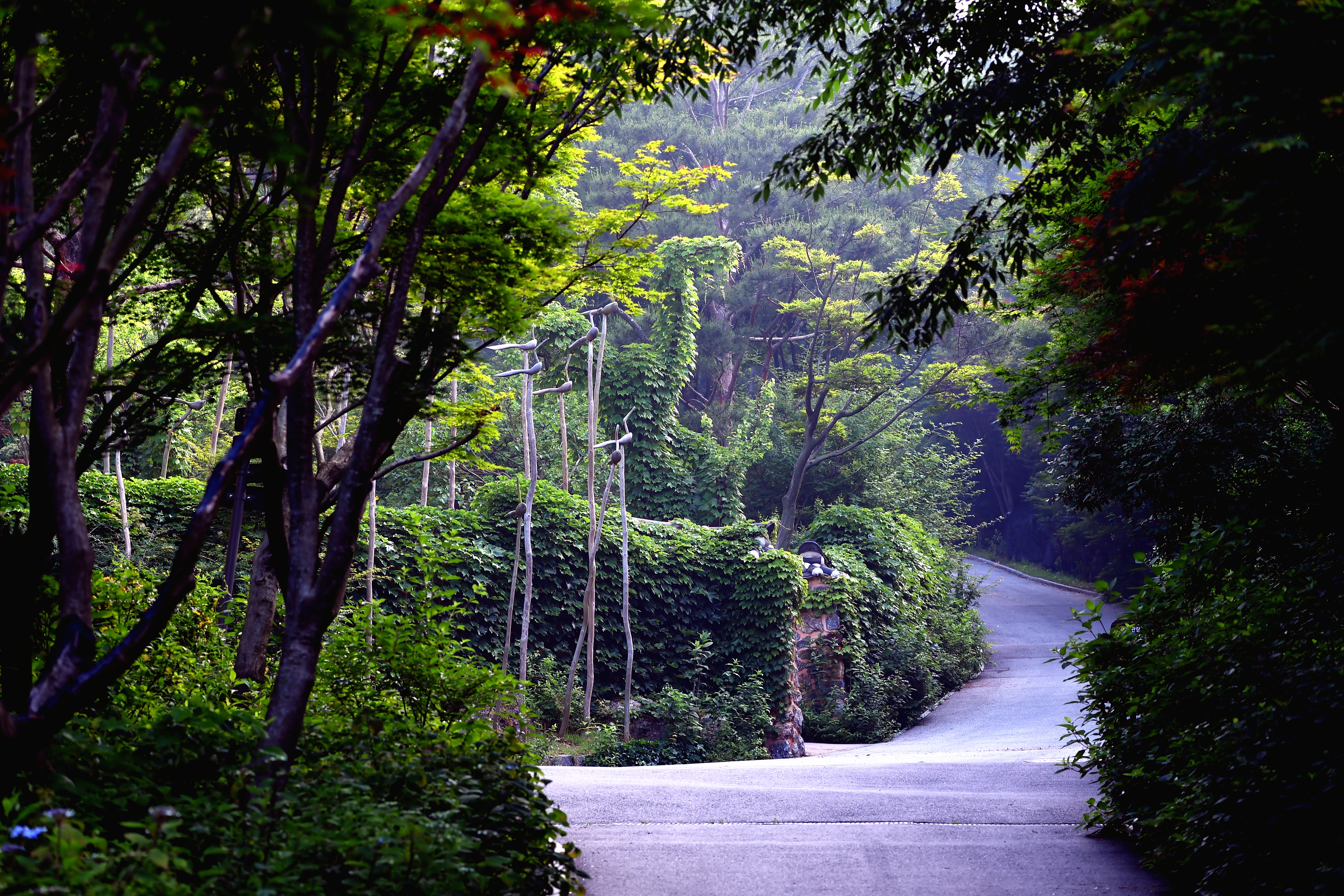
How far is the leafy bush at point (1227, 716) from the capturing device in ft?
10.2

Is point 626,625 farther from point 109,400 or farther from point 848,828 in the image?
point 109,400

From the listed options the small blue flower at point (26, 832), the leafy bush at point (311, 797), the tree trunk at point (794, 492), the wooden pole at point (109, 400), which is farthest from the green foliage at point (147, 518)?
the tree trunk at point (794, 492)

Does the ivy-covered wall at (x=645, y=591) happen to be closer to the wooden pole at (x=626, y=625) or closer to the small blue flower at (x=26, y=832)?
the wooden pole at (x=626, y=625)

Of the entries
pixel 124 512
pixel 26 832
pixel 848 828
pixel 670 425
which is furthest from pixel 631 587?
pixel 26 832

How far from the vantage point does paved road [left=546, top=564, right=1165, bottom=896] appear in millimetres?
4004

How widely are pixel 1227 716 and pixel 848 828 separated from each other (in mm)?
2118

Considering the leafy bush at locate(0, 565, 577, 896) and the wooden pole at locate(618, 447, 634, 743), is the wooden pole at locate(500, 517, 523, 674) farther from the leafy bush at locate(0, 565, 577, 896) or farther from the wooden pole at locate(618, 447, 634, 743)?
the leafy bush at locate(0, 565, 577, 896)

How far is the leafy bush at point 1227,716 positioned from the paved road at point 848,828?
0.37 metres

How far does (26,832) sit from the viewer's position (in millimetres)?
1874

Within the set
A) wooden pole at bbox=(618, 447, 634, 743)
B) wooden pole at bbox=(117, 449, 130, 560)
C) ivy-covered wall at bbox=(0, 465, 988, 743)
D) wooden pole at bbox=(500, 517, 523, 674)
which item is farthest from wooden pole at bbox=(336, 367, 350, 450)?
wooden pole at bbox=(618, 447, 634, 743)

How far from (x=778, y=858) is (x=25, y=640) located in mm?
3163

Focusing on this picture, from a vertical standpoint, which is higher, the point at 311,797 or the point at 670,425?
the point at 670,425

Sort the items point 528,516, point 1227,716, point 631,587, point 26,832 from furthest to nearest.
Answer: point 631,587 < point 528,516 < point 1227,716 < point 26,832

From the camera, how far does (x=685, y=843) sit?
4.70 m
